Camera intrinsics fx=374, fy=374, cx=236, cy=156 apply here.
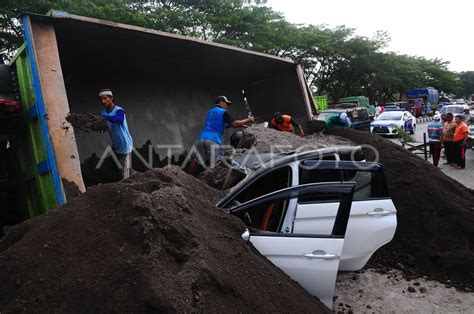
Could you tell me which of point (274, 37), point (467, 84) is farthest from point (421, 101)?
point (467, 84)

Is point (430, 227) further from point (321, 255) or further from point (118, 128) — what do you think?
point (118, 128)

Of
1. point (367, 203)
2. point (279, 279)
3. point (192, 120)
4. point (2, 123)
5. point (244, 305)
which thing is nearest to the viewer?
point (244, 305)

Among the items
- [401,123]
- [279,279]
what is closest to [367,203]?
[279,279]

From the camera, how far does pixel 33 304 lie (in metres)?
2.05

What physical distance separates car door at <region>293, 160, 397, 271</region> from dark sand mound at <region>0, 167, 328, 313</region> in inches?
25.6

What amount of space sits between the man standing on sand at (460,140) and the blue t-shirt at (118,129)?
8.36 metres

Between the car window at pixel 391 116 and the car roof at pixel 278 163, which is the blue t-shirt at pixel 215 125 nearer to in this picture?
the car roof at pixel 278 163

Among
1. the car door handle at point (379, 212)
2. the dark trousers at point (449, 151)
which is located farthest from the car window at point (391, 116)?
the car door handle at point (379, 212)

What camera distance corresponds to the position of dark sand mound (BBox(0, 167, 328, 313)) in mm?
2074

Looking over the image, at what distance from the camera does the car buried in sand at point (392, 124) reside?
1803 centimetres

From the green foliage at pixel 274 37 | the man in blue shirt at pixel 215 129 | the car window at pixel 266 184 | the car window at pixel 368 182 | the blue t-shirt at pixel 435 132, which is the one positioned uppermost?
the green foliage at pixel 274 37

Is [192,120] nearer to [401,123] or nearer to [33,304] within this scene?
[33,304]

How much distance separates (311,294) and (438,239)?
7.48 ft

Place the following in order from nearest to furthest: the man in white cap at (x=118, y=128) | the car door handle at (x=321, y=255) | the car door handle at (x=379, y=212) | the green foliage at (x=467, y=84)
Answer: the car door handle at (x=321, y=255)
the car door handle at (x=379, y=212)
the man in white cap at (x=118, y=128)
the green foliage at (x=467, y=84)
